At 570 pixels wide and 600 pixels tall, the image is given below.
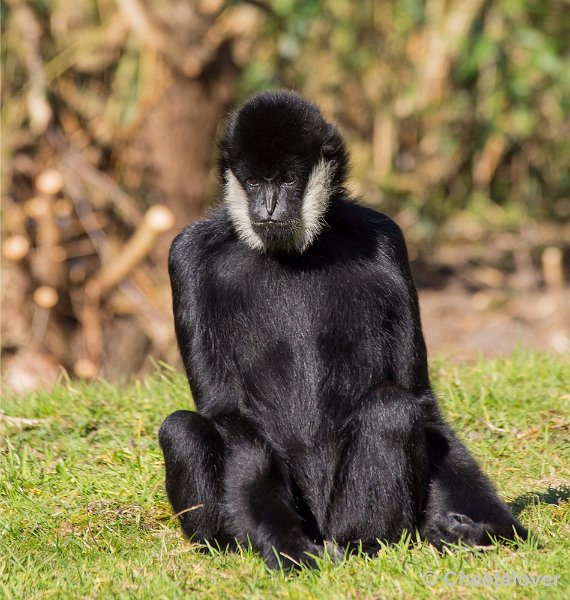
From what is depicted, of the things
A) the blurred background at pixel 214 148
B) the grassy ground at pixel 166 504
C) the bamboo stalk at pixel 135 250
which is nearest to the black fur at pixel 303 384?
the grassy ground at pixel 166 504

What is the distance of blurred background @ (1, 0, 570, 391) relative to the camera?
1058 cm

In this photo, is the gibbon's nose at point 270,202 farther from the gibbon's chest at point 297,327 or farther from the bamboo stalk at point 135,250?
the bamboo stalk at point 135,250

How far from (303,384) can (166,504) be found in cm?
104

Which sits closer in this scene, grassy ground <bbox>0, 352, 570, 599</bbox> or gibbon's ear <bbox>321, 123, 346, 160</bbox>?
grassy ground <bbox>0, 352, 570, 599</bbox>

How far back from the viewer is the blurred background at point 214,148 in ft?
34.7

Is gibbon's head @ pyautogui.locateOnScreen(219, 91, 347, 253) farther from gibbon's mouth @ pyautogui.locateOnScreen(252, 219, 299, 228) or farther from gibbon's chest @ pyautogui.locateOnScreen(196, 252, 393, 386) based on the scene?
gibbon's chest @ pyautogui.locateOnScreen(196, 252, 393, 386)

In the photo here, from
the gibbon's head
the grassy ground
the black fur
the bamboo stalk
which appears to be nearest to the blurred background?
the bamboo stalk

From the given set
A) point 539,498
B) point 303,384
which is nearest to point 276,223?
point 303,384

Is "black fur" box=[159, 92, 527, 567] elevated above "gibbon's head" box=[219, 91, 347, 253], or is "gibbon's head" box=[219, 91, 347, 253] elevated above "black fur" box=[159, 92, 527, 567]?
"gibbon's head" box=[219, 91, 347, 253]

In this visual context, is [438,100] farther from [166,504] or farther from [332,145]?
[166,504]

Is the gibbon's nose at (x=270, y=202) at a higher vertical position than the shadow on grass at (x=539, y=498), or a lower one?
higher

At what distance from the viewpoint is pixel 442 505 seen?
4.65m

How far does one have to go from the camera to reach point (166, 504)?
17.0 ft

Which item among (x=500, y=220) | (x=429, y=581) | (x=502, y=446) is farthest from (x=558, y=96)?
(x=429, y=581)
